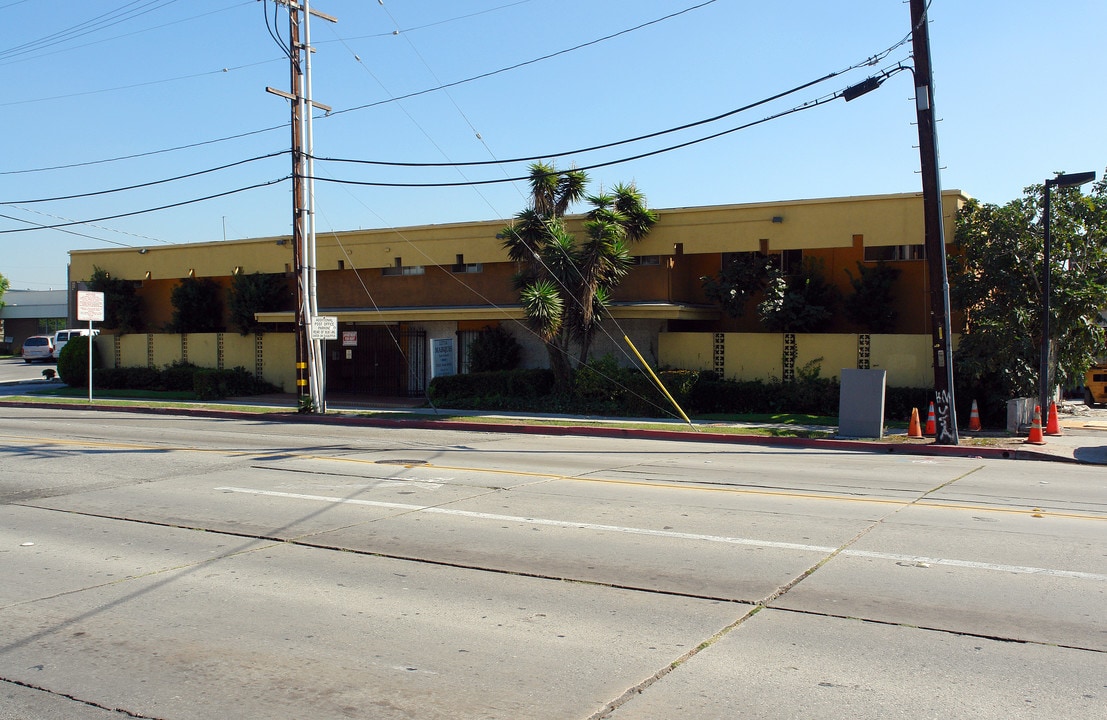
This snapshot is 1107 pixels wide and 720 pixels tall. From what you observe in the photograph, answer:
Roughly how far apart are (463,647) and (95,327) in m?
38.9

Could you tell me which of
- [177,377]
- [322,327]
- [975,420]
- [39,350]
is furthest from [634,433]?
[39,350]

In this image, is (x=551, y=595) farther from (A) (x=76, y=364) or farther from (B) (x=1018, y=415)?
(A) (x=76, y=364)

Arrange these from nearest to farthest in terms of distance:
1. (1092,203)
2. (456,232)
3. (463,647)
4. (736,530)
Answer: (463,647) < (736,530) < (1092,203) < (456,232)

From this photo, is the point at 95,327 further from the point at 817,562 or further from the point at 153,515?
the point at 817,562

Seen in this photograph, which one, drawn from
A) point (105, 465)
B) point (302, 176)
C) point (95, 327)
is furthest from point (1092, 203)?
point (95, 327)

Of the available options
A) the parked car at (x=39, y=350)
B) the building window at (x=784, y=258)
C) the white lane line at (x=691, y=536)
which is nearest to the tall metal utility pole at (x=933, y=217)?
the building window at (x=784, y=258)

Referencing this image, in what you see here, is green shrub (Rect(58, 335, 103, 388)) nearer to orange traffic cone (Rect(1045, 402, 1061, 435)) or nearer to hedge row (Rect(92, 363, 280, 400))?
hedge row (Rect(92, 363, 280, 400))

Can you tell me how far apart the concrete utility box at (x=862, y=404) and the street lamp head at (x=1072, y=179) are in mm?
5067

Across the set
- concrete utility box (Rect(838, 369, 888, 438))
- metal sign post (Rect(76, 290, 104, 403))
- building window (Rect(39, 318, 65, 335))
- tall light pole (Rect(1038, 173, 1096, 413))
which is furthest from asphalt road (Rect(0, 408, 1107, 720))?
building window (Rect(39, 318, 65, 335))

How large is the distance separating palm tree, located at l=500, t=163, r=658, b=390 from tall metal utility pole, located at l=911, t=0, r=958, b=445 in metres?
8.59

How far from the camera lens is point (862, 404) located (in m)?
18.0

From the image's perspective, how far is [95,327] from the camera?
39.4m

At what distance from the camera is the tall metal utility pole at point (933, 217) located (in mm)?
16719

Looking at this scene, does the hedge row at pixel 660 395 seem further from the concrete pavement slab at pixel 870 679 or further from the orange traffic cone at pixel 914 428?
the concrete pavement slab at pixel 870 679
